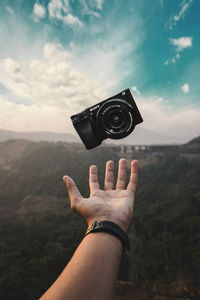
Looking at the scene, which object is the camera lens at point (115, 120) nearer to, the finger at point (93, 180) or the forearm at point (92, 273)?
the finger at point (93, 180)

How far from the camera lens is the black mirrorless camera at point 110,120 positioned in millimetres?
2053

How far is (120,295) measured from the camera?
6.78 metres

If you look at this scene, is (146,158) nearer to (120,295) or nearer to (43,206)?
(43,206)

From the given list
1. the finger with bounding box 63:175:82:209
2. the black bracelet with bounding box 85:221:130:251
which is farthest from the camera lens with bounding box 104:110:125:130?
the black bracelet with bounding box 85:221:130:251

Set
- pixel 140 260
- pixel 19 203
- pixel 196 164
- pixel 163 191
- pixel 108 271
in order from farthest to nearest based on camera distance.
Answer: pixel 196 164 < pixel 19 203 < pixel 163 191 < pixel 140 260 < pixel 108 271

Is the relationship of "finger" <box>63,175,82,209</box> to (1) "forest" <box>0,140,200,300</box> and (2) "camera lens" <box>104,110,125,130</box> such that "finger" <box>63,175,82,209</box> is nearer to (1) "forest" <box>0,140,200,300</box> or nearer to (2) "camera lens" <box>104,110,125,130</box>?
(2) "camera lens" <box>104,110,125,130</box>

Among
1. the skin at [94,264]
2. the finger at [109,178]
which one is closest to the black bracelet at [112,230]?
the skin at [94,264]

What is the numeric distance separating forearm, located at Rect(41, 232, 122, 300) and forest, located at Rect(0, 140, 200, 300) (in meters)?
7.67

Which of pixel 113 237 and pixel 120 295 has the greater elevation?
pixel 113 237

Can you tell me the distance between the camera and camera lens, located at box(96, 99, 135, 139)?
2.05 metres

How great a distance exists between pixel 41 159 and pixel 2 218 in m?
15.4

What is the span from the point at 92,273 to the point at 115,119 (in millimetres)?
1455

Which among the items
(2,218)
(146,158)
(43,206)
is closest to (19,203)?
(43,206)

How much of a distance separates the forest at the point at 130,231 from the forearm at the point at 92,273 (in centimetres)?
767
